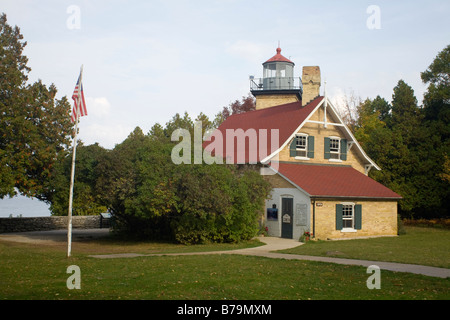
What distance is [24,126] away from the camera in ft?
99.2

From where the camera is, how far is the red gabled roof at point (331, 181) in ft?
89.9

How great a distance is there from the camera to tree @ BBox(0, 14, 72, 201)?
96.8ft

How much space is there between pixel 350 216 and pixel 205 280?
18.4 meters

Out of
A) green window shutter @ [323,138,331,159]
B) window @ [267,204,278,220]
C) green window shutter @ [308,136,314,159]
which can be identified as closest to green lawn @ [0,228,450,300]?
window @ [267,204,278,220]

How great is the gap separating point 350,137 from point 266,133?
6143 mm

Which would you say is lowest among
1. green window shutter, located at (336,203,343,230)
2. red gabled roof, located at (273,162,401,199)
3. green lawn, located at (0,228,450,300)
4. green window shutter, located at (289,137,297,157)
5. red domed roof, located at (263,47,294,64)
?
green lawn, located at (0,228,450,300)

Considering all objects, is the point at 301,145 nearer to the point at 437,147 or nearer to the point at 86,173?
the point at 437,147

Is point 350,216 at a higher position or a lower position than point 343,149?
lower

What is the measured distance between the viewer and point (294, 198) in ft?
89.9

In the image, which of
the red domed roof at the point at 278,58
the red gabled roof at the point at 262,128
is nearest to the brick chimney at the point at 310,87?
the red gabled roof at the point at 262,128

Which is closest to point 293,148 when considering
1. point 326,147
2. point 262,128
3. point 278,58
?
point 326,147

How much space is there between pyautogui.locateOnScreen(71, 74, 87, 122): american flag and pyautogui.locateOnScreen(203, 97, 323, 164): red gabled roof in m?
14.2

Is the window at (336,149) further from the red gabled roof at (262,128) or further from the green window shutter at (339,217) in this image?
the green window shutter at (339,217)

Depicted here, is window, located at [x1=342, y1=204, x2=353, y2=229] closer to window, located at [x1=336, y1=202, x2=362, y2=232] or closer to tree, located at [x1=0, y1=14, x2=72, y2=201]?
window, located at [x1=336, y1=202, x2=362, y2=232]
